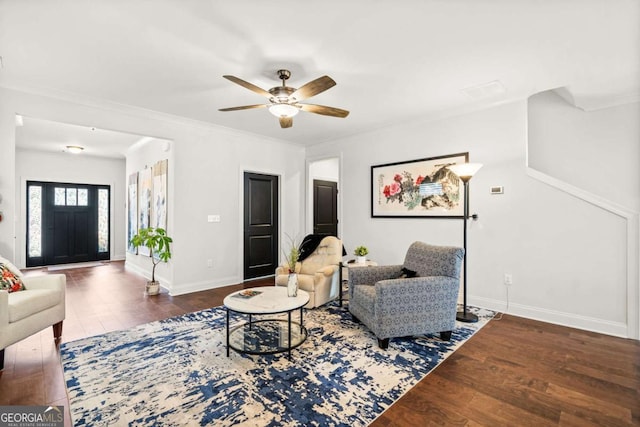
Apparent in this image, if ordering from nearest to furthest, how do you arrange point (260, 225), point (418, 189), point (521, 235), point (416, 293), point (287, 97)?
1. point (416, 293)
2. point (287, 97)
3. point (521, 235)
4. point (418, 189)
5. point (260, 225)

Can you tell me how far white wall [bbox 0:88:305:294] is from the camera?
3730 millimetres

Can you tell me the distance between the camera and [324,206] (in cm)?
672

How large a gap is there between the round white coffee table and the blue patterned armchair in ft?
2.14

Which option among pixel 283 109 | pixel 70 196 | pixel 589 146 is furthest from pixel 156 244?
pixel 589 146

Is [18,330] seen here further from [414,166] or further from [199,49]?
[414,166]

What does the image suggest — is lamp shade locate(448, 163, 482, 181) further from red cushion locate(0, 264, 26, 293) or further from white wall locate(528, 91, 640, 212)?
red cushion locate(0, 264, 26, 293)

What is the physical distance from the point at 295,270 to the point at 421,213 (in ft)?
6.58

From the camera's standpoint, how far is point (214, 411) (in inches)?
74.0

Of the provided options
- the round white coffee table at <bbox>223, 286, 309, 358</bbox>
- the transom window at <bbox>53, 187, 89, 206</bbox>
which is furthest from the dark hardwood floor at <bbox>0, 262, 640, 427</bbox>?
the transom window at <bbox>53, 187, 89, 206</bbox>

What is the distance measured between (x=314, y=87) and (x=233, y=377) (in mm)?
2418

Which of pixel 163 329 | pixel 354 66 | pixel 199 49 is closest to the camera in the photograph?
pixel 199 49

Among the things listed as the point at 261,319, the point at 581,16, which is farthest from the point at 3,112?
the point at 581,16

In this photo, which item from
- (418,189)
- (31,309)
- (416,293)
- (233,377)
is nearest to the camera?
(233,377)

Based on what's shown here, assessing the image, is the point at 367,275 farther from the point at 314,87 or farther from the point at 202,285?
the point at 202,285
